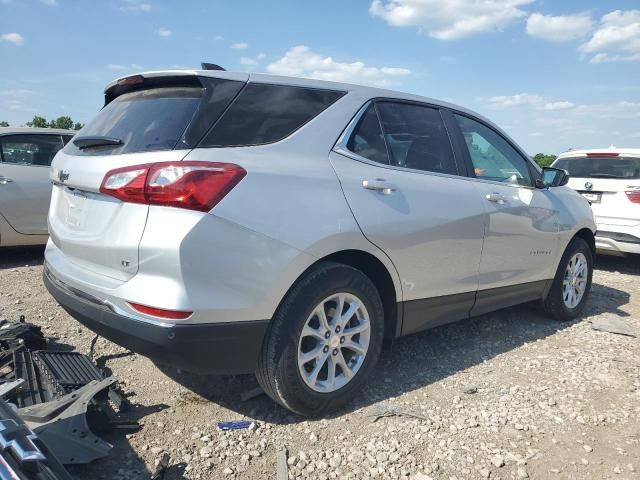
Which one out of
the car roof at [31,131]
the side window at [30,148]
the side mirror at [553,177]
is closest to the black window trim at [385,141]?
the side mirror at [553,177]

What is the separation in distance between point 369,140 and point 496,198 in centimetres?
128

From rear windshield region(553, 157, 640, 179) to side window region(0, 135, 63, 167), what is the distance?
23.2 feet

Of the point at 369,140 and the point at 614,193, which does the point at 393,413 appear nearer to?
the point at 369,140

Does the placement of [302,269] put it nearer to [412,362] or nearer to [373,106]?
[373,106]

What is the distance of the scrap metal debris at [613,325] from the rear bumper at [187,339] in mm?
3590

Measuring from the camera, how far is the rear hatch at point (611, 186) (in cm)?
681

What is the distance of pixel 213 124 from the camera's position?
2549 mm

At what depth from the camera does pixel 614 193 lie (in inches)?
275

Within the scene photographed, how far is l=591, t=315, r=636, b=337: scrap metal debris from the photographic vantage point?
184 inches

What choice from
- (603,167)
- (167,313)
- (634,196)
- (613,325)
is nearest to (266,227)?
(167,313)

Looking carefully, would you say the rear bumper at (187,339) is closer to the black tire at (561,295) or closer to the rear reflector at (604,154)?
the black tire at (561,295)

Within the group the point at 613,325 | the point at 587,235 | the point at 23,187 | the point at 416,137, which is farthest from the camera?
the point at 23,187

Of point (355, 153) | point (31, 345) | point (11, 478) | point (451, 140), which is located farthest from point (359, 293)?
point (31, 345)

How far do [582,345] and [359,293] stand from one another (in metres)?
2.46
